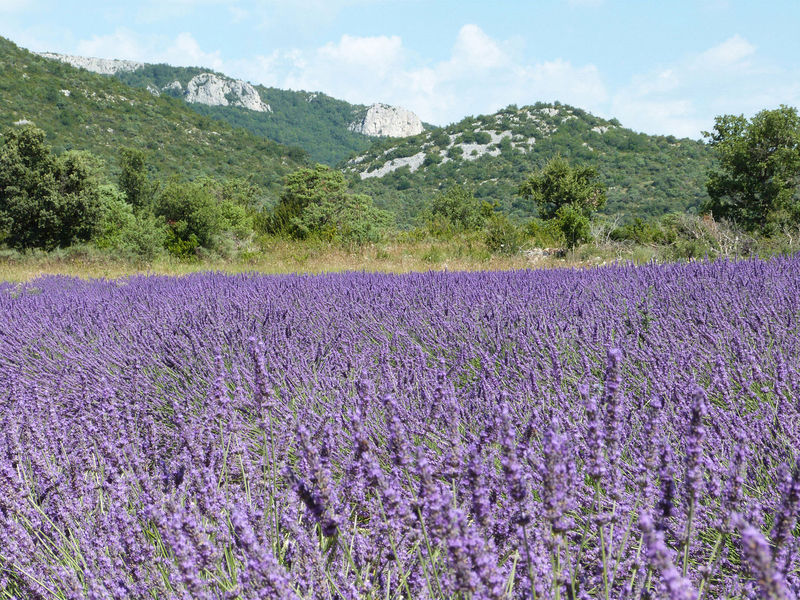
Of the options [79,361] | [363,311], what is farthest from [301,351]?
[79,361]

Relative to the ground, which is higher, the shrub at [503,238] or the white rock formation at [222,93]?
the white rock formation at [222,93]

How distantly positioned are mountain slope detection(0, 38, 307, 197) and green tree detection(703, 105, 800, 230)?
96.3 feet

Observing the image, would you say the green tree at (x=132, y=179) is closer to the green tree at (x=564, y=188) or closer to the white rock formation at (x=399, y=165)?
the green tree at (x=564, y=188)

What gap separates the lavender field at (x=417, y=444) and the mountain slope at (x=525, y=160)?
3864 centimetres

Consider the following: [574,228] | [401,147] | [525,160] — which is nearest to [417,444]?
[574,228]

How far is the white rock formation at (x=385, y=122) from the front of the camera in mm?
129750

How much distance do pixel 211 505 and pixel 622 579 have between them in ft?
3.42

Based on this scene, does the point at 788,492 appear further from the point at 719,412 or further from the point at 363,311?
the point at 363,311

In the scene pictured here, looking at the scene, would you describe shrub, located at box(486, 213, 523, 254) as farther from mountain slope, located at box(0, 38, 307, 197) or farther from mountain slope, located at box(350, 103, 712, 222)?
mountain slope, located at box(350, 103, 712, 222)

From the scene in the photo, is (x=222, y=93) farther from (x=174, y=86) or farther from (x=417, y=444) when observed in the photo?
(x=417, y=444)

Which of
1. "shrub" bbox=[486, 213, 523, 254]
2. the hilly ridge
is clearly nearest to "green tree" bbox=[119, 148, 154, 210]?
the hilly ridge

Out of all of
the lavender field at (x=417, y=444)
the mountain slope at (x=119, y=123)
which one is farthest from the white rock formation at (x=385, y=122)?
the lavender field at (x=417, y=444)

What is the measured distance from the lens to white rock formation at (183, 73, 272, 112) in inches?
4688

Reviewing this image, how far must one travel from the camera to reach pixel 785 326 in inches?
114
